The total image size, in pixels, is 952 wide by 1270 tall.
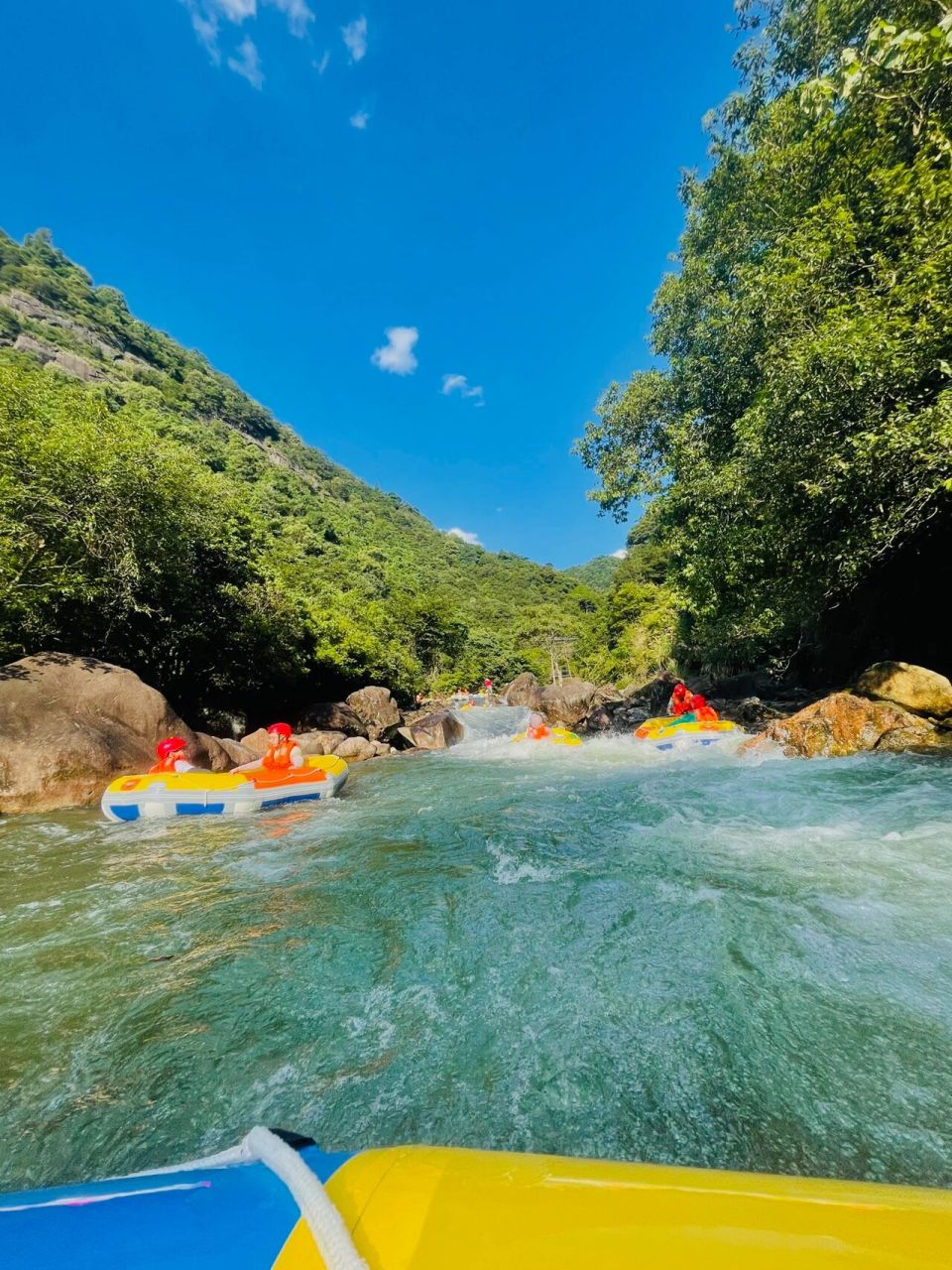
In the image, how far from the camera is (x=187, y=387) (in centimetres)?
7250

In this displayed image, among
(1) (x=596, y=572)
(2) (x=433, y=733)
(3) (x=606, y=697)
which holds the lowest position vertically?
(2) (x=433, y=733)

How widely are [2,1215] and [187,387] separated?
8804cm

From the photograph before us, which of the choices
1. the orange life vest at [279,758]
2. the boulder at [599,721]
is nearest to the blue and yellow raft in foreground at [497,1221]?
the orange life vest at [279,758]

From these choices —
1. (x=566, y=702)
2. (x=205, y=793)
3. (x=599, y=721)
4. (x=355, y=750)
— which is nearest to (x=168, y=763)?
(x=205, y=793)

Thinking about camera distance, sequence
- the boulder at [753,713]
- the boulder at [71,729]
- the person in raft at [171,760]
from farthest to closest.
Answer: the boulder at [753,713]
the boulder at [71,729]
the person in raft at [171,760]

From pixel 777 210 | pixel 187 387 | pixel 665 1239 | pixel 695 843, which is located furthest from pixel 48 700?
pixel 187 387

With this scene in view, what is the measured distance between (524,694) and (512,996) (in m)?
31.0

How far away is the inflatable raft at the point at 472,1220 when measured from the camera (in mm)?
859

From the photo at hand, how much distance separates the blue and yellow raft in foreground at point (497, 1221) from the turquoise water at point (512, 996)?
1.23 metres

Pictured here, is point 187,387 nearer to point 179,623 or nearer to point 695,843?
point 179,623

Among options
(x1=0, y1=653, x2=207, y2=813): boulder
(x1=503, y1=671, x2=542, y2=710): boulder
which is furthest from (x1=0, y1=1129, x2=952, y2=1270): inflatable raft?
(x1=503, y1=671, x2=542, y2=710): boulder

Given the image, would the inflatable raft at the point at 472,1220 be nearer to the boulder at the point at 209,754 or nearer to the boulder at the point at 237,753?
the boulder at the point at 209,754

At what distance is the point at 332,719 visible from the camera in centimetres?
1862

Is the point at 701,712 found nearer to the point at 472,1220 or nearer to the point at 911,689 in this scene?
the point at 911,689
